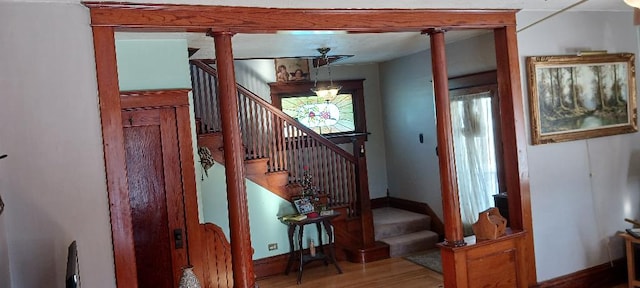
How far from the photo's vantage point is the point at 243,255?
3443mm

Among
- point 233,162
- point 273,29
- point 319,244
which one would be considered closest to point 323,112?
point 319,244

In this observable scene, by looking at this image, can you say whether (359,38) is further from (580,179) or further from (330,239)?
(580,179)

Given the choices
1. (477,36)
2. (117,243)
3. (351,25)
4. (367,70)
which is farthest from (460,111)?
(117,243)

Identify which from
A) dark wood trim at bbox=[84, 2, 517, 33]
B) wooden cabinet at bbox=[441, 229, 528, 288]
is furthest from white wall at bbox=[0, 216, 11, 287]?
wooden cabinet at bbox=[441, 229, 528, 288]

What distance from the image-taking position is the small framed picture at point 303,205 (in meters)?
5.75

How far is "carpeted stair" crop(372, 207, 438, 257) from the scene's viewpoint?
6.30 metres

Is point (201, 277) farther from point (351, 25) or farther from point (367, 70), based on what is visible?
point (367, 70)

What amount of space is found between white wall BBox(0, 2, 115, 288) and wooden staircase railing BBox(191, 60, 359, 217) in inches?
97.0

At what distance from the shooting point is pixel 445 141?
408cm

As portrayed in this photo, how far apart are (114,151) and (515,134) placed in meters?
3.21

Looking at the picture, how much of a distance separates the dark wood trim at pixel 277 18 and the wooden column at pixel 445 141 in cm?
20

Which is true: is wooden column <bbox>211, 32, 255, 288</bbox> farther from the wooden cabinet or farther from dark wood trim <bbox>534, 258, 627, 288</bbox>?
dark wood trim <bbox>534, 258, 627, 288</bbox>

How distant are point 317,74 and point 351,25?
3615mm

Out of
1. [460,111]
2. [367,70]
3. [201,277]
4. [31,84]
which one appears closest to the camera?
[31,84]
